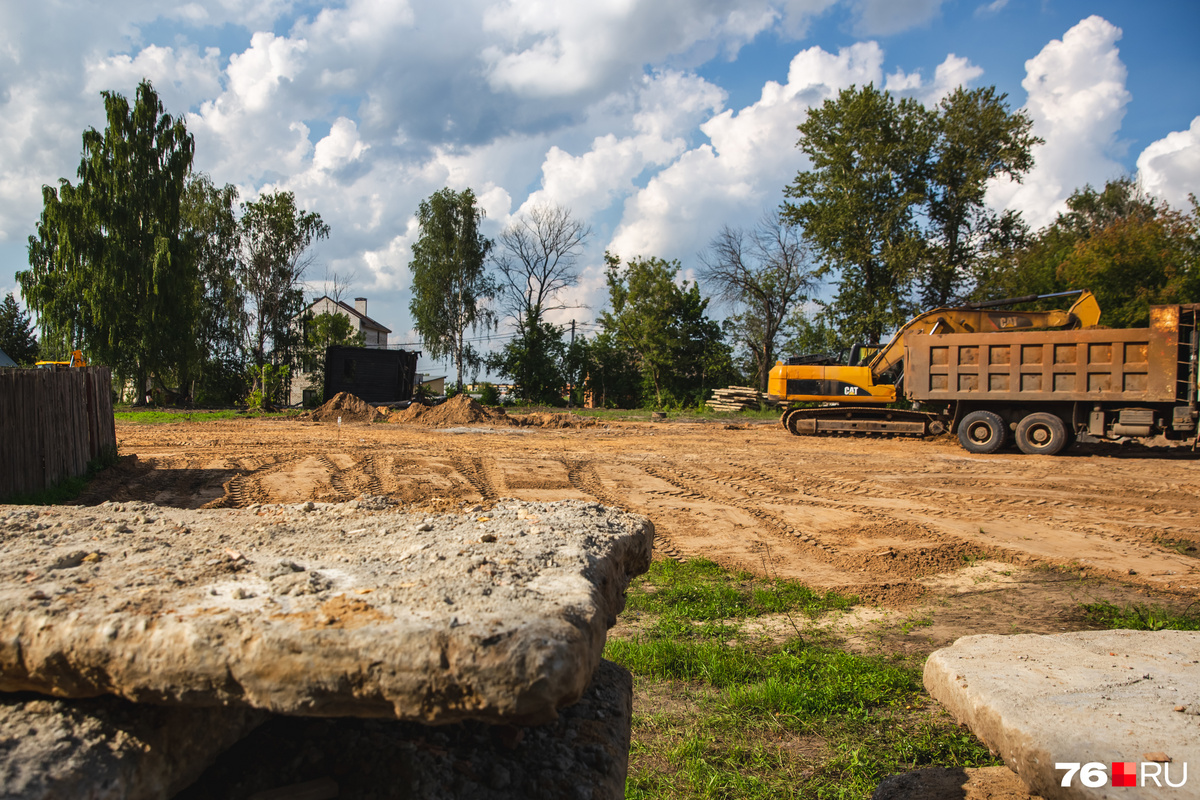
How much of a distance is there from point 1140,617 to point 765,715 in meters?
3.70

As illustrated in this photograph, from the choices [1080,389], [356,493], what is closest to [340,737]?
[356,493]

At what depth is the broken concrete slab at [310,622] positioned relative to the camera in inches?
55.2

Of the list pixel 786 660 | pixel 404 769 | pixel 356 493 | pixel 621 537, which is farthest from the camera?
pixel 356 493

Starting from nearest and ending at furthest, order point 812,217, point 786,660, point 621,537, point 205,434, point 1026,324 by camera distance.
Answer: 1. point 621,537
2. point 786,660
3. point 1026,324
4. point 205,434
5. point 812,217

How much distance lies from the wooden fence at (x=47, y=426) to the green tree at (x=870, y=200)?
27.9 meters

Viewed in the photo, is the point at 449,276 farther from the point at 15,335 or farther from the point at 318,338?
the point at 15,335

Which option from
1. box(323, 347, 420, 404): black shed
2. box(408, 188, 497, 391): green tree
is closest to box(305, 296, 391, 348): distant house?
box(408, 188, 497, 391): green tree

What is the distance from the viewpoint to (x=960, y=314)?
54.9ft

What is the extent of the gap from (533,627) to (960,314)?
17.9 m

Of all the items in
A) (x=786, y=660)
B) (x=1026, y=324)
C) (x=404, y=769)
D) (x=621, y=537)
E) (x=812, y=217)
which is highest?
(x=812, y=217)

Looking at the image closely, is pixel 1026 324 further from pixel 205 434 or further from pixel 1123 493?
pixel 205 434

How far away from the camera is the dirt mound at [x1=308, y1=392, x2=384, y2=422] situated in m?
23.2

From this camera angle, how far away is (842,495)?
10.5 m

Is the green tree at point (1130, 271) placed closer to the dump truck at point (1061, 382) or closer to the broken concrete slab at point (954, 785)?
the dump truck at point (1061, 382)
